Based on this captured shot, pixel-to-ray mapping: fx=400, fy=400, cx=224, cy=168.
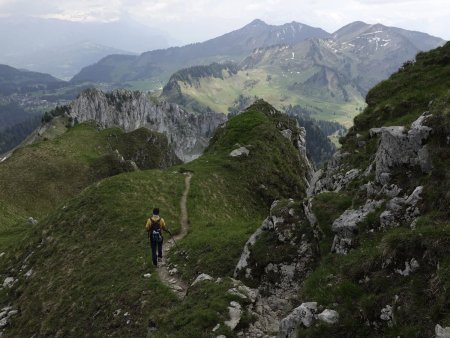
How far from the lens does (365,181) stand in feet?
77.0

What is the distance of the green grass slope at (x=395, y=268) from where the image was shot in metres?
12.6

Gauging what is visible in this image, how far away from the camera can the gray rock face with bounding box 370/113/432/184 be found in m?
19.2

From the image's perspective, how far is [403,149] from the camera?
2014 cm

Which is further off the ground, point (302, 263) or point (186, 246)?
point (302, 263)

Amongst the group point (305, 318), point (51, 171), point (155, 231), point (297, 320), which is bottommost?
point (51, 171)

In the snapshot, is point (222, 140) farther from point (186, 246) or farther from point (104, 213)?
point (186, 246)

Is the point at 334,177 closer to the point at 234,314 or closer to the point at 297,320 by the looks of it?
the point at 234,314

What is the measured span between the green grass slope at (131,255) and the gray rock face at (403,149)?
1049 centimetres

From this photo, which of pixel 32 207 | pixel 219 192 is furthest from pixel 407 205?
pixel 32 207

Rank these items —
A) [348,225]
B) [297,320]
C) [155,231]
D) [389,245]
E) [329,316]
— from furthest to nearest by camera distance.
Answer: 1. [155,231]
2. [348,225]
3. [297,320]
4. [389,245]
5. [329,316]

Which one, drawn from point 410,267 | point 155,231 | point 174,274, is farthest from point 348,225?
point 155,231

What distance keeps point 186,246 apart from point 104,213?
43.1ft

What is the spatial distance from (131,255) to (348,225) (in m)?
18.9

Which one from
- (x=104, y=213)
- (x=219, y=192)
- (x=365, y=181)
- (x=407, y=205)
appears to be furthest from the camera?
(x=219, y=192)
